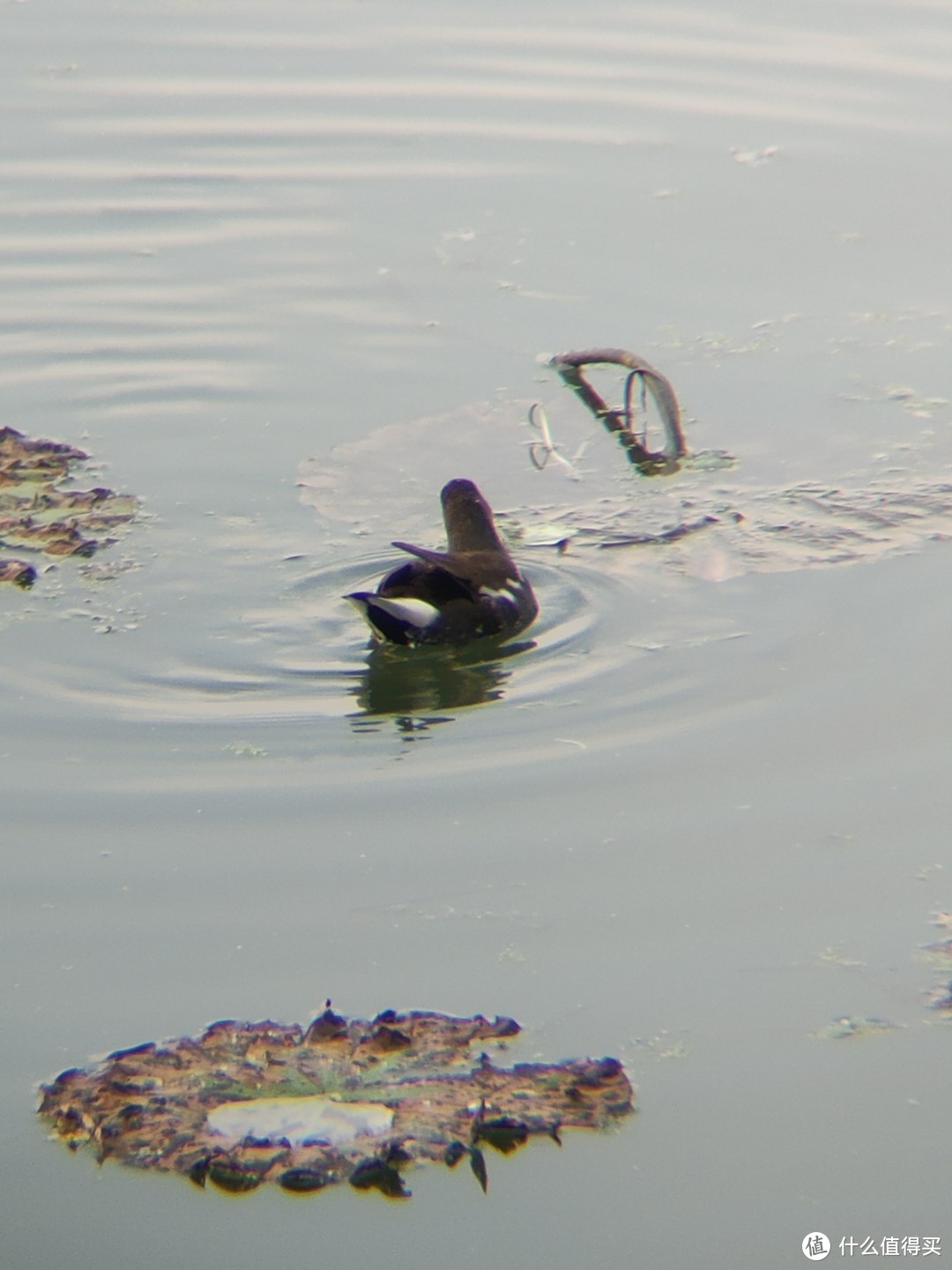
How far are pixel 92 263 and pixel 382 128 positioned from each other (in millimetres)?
3026

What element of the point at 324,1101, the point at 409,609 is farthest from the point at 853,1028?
the point at 409,609

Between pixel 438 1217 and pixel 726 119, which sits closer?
pixel 438 1217

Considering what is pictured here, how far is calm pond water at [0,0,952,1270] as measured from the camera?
4434mm

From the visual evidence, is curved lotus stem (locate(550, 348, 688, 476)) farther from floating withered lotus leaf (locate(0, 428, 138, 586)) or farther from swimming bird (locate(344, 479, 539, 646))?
floating withered lotus leaf (locate(0, 428, 138, 586))

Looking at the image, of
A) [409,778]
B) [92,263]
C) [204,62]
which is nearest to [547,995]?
[409,778]

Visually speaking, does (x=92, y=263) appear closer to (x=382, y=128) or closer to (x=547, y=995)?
(x=382, y=128)

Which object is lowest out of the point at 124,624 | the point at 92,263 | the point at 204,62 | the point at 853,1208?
the point at 853,1208

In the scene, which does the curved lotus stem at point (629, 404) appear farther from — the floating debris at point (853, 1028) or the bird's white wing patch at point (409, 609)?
the floating debris at point (853, 1028)

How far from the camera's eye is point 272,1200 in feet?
13.5

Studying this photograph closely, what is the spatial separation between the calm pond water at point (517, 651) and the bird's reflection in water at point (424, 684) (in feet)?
0.10

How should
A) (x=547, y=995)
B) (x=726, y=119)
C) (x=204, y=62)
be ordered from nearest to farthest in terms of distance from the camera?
(x=547, y=995) → (x=726, y=119) → (x=204, y=62)

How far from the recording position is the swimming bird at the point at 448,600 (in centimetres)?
717

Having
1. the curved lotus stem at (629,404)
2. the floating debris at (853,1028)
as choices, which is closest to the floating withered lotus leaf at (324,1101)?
the floating debris at (853,1028)

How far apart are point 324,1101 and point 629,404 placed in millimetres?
5754
